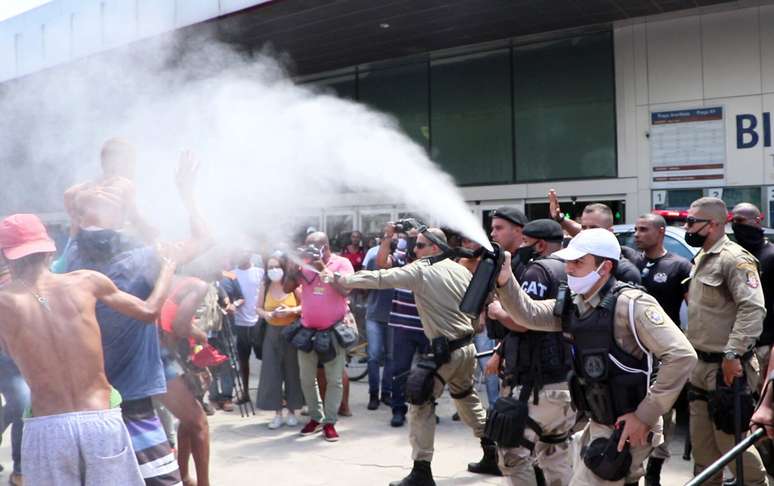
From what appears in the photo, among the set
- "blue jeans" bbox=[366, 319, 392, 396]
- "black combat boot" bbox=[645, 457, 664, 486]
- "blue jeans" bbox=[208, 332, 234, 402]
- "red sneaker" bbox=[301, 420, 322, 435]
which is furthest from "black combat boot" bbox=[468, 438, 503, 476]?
"blue jeans" bbox=[208, 332, 234, 402]

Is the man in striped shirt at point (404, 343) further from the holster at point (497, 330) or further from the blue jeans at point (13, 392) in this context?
the blue jeans at point (13, 392)

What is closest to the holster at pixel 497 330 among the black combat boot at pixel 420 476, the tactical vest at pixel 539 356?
the tactical vest at pixel 539 356

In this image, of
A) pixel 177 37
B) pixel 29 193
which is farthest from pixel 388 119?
pixel 29 193

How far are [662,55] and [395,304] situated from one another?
365 inches

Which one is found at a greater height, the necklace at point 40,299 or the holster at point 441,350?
the necklace at point 40,299

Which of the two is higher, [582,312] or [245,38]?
[245,38]

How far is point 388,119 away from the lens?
17.8 metres

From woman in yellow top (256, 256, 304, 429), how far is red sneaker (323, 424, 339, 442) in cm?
62

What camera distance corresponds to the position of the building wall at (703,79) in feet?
44.0

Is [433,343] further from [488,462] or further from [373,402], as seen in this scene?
[373,402]

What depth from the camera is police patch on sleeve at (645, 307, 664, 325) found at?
350 cm

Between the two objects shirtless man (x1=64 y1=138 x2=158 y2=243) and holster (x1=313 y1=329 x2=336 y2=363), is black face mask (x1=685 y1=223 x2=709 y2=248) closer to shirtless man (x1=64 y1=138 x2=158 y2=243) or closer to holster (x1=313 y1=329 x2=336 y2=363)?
holster (x1=313 y1=329 x2=336 y2=363)

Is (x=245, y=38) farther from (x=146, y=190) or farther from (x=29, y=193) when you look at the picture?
(x=146, y=190)

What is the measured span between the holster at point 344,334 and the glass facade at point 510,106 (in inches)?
364
